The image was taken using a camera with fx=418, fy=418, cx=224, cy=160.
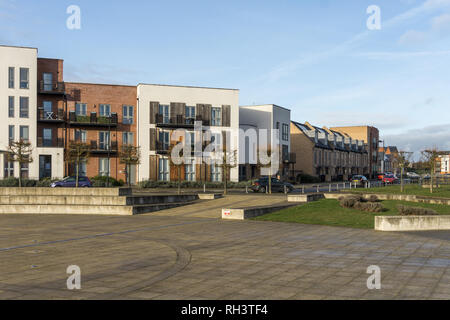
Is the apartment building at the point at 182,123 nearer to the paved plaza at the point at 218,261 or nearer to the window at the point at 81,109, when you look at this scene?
the window at the point at 81,109

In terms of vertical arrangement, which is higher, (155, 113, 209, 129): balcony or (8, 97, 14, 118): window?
(8, 97, 14, 118): window

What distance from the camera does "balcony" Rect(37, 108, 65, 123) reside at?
4378 cm

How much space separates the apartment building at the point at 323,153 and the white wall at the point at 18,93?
35541mm

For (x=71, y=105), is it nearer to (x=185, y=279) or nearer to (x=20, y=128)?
(x=20, y=128)

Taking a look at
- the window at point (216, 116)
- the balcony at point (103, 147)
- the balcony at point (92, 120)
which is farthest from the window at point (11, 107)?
the window at point (216, 116)

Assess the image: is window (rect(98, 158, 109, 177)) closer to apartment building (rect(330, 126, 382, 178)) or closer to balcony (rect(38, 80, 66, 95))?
balcony (rect(38, 80, 66, 95))

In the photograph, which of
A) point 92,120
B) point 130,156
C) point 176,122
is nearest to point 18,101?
point 92,120

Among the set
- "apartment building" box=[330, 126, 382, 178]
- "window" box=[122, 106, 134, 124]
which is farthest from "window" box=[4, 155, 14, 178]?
"apartment building" box=[330, 126, 382, 178]

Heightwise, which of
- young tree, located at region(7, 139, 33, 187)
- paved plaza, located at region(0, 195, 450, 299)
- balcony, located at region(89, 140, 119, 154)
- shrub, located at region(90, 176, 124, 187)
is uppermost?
balcony, located at region(89, 140, 119, 154)

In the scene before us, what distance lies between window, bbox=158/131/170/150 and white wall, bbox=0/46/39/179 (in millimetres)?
12866

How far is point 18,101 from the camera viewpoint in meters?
42.9
